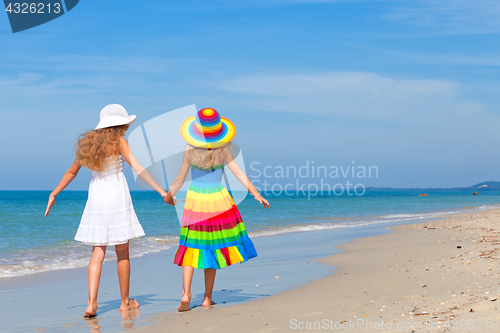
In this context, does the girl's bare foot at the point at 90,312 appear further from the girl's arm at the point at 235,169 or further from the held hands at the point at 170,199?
the girl's arm at the point at 235,169

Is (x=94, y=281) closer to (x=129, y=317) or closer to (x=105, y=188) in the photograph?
(x=129, y=317)

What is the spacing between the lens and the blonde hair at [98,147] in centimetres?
380

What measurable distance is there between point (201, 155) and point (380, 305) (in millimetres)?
2013

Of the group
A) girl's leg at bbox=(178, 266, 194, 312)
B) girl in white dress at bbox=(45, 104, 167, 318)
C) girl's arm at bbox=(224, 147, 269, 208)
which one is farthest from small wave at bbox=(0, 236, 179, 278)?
girl's arm at bbox=(224, 147, 269, 208)

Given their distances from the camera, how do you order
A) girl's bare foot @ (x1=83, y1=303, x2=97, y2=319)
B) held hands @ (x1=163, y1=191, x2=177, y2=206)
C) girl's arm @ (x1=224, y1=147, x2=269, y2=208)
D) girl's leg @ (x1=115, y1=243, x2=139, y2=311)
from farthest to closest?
1. girl's arm @ (x1=224, y1=147, x2=269, y2=208)
2. girl's leg @ (x1=115, y1=243, x2=139, y2=311)
3. held hands @ (x1=163, y1=191, x2=177, y2=206)
4. girl's bare foot @ (x1=83, y1=303, x2=97, y2=319)

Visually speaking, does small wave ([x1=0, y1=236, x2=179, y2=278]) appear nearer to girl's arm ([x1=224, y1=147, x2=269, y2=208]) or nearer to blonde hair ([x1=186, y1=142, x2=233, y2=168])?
blonde hair ([x1=186, y1=142, x2=233, y2=168])

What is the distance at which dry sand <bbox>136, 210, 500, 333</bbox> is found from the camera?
2863 millimetres

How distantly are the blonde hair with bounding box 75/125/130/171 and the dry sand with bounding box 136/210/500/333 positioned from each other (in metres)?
1.45

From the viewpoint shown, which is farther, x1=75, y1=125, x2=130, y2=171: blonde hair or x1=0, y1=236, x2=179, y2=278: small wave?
x1=0, y1=236, x2=179, y2=278: small wave

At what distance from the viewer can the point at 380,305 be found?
347 centimetres

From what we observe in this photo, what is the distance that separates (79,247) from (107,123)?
7.43m

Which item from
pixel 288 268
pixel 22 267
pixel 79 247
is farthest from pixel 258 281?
pixel 79 247

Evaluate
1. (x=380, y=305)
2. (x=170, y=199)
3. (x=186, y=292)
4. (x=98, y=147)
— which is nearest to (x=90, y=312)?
(x=186, y=292)

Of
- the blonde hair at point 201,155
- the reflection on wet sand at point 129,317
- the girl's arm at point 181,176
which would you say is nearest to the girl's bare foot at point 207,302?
the reflection on wet sand at point 129,317
